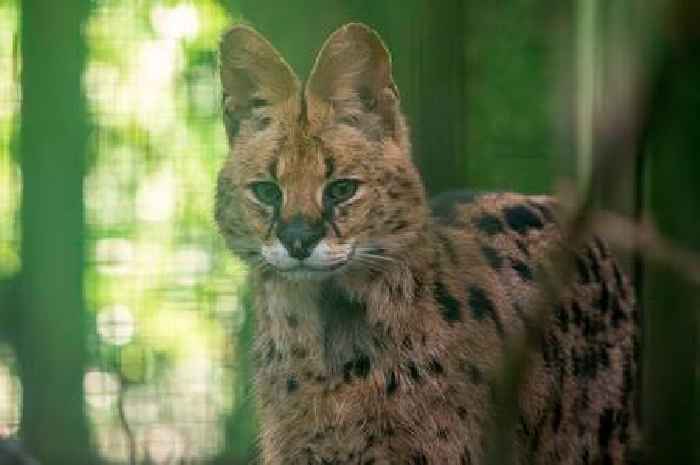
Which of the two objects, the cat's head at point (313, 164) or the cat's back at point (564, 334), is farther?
the cat's back at point (564, 334)

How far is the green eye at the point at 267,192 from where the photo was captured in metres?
1.70

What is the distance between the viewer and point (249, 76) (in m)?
1.67

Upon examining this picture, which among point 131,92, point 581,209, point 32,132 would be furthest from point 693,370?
point 131,92

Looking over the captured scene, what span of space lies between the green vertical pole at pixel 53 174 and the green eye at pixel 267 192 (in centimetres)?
31

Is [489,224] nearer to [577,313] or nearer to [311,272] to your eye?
[577,313]

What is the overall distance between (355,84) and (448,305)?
46cm

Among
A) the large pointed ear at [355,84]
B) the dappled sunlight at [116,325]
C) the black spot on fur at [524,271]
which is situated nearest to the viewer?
the large pointed ear at [355,84]

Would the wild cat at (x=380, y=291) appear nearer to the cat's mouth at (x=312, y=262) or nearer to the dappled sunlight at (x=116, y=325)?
the cat's mouth at (x=312, y=262)

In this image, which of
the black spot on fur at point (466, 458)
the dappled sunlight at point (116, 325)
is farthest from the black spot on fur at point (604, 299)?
the dappled sunlight at point (116, 325)

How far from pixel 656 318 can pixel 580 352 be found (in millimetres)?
1440

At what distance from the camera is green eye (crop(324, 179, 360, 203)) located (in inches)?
67.2

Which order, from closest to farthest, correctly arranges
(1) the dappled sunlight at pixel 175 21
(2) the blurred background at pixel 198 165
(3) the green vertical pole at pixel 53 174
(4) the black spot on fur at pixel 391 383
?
(2) the blurred background at pixel 198 165
(3) the green vertical pole at pixel 53 174
(1) the dappled sunlight at pixel 175 21
(4) the black spot on fur at pixel 391 383

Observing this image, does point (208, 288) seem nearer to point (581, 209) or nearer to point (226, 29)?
point (226, 29)

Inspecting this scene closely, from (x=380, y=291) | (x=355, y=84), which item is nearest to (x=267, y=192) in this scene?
(x=355, y=84)
